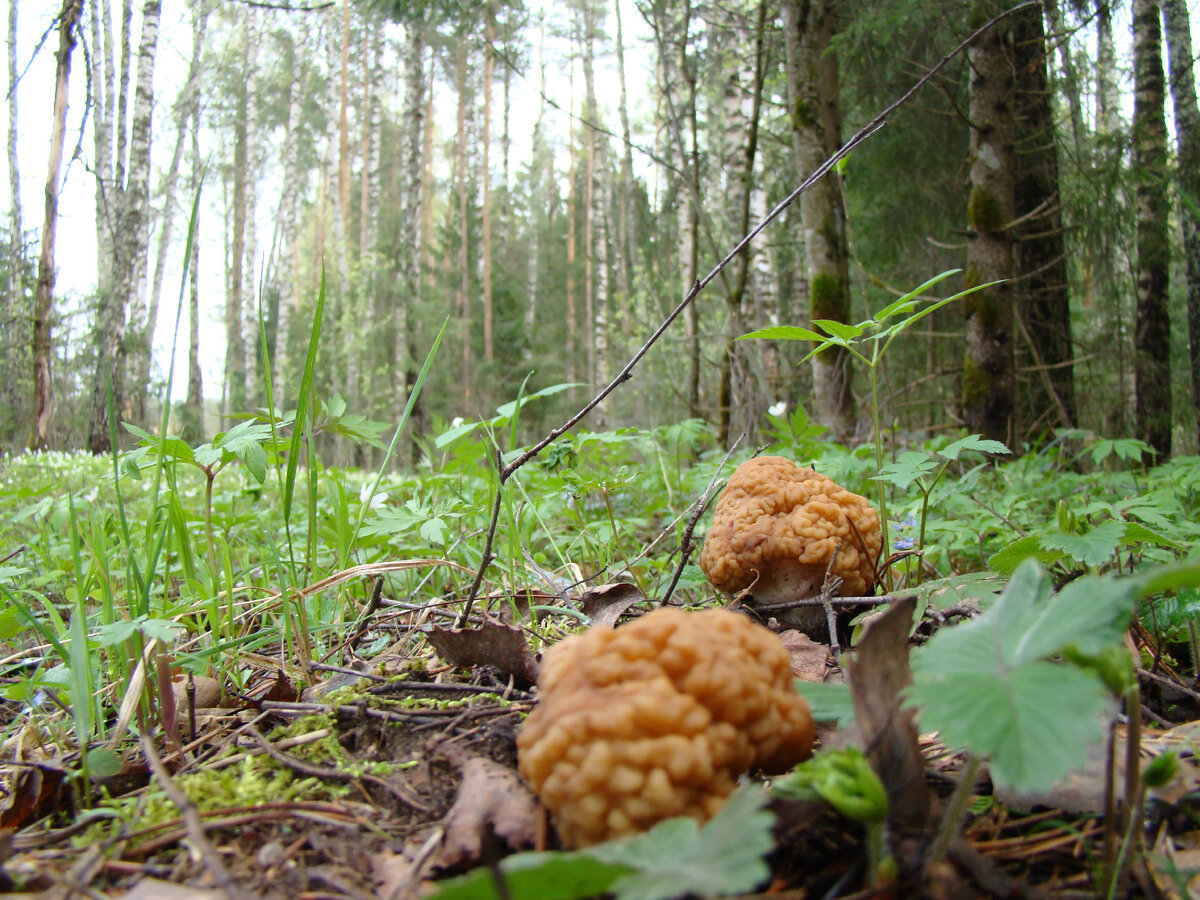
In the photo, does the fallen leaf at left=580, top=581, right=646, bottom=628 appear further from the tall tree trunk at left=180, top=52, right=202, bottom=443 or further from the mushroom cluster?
the tall tree trunk at left=180, top=52, right=202, bottom=443

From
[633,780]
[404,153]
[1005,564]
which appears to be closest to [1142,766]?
[1005,564]

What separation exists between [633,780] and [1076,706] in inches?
19.7

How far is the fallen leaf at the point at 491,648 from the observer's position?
57.9 inches

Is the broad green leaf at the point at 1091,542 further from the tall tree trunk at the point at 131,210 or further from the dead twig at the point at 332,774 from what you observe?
the tall tree trunk at the point at 131,210

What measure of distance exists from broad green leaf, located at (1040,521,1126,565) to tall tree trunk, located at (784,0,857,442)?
11.8 feet

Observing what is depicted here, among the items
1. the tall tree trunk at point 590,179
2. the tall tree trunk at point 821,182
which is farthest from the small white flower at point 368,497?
the tall tree trunk at point 590,179

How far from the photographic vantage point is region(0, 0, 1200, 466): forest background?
5.23 metres

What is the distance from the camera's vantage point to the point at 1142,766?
111cm

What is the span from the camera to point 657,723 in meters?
0.91

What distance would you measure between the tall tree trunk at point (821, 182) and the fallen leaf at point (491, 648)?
4068 millimetres

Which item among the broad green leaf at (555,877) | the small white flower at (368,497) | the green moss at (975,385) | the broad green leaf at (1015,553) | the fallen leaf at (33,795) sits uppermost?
the green moss at (975,385)

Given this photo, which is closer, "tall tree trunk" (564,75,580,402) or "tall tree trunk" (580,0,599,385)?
"tall tree trunk" (580,0,599,385)

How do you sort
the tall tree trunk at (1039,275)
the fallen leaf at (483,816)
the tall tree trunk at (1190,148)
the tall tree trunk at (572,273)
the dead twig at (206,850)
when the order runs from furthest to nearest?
the tall tree trunk at (572,273) < the tall tree trunk at (1190,148) < the tall tree trunk at (1039,275) < the fallen leaf at (483,816) < the dead twig at (206,850)

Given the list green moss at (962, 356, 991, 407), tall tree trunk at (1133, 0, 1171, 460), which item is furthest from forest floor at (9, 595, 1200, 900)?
tall tree trunk at (1133, 0, 1171, 460)
